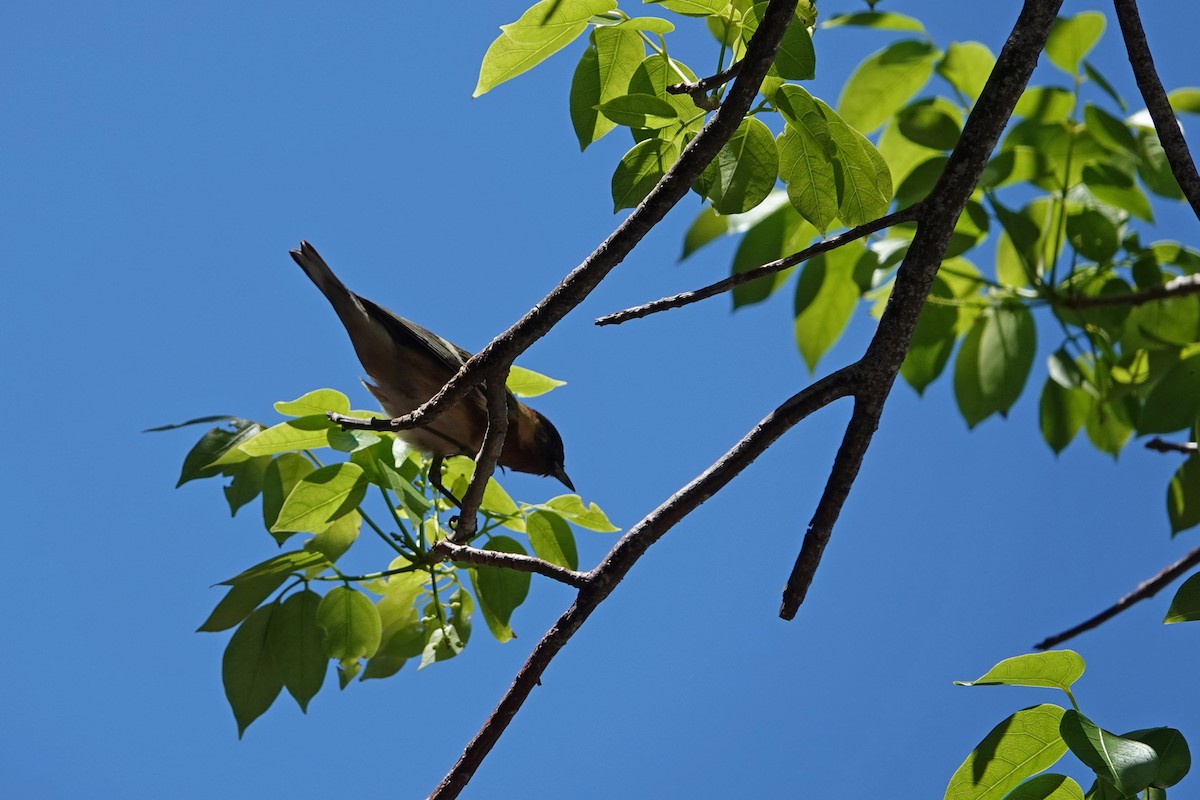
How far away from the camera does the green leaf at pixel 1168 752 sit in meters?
1.20

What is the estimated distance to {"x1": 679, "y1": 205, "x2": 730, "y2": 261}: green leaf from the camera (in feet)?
8.66

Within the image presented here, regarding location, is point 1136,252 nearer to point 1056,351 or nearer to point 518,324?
point 1056,351

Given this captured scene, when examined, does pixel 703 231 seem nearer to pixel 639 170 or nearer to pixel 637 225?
pixel 639 170

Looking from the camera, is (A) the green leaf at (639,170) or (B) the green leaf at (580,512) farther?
(B) the green leaf at (580,512)

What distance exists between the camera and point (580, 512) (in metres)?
2.14

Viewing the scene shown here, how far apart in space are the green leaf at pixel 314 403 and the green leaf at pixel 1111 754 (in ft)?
4.18

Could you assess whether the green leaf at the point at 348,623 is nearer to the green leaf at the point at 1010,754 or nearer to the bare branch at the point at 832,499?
the bare branch at the point at 832,499

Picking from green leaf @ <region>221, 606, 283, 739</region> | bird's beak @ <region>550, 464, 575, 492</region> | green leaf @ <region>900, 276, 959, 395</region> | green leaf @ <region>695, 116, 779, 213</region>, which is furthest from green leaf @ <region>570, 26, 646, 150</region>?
bird's beak @ <region>550, 464, 575, 492</region>

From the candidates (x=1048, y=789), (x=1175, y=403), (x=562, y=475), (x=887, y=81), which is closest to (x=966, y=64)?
(x=887, y=81)

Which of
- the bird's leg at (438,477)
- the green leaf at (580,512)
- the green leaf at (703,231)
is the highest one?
the green leaf at (703,231)

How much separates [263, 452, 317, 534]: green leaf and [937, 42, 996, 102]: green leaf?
1.69m

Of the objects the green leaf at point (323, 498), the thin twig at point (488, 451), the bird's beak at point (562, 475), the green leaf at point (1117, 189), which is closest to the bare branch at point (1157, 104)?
the thin twig at point (488, 451)

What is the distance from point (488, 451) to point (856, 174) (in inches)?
27.8

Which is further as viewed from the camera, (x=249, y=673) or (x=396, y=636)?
(x=396, y=636)
